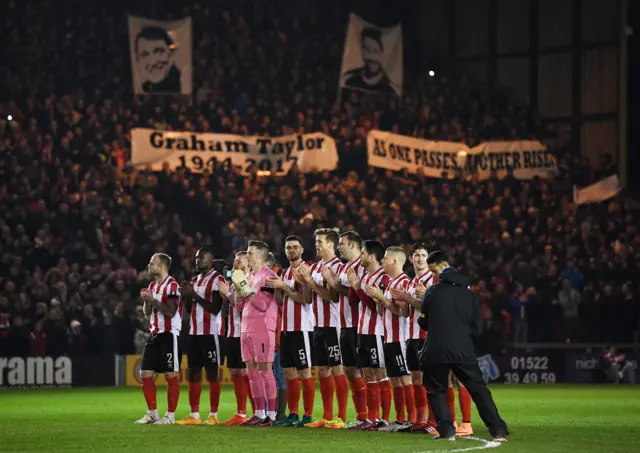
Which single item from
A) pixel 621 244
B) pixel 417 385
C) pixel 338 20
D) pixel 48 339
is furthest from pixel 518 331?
pixel 338 20

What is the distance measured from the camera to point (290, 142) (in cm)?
3456

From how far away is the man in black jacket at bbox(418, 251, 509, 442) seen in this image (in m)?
14.2

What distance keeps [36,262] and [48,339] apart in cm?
210

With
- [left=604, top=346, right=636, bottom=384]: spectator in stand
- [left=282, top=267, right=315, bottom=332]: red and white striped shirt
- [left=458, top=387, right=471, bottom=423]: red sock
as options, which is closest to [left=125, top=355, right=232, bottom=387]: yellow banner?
[left=604, top=346, right=636, bottom=384]: spectator in stand

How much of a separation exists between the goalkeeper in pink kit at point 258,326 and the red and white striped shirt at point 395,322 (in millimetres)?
1596

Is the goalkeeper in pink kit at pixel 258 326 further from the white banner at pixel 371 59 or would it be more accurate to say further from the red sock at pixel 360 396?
the white banner at pixel 371 59

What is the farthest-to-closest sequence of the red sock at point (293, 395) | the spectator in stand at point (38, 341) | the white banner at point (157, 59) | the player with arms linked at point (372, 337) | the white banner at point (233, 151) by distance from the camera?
the white banner at point (157, 59) → the white banner at point (233, 151) → the spectator in stand at point (38, 341) → the red sock at point (293, 395) → the player with arms linked at point (372, 337)

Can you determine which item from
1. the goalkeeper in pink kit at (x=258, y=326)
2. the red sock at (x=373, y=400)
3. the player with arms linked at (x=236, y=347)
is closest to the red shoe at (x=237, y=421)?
the player with arms linked at (x=236, y=347)

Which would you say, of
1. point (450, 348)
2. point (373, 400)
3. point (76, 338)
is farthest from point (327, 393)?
point (76, 338)

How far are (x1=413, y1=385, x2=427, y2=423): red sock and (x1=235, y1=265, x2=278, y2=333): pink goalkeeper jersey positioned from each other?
206 centimetres

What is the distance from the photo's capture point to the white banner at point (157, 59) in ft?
111

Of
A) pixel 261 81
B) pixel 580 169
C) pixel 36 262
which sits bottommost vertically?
pixel 36 262

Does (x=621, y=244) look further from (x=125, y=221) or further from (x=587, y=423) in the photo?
(x=587, y=423)

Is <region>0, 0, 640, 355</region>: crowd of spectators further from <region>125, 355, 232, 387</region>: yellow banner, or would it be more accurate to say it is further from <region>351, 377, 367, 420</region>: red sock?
<region>351, 377, 367, 420</region>: red sock
